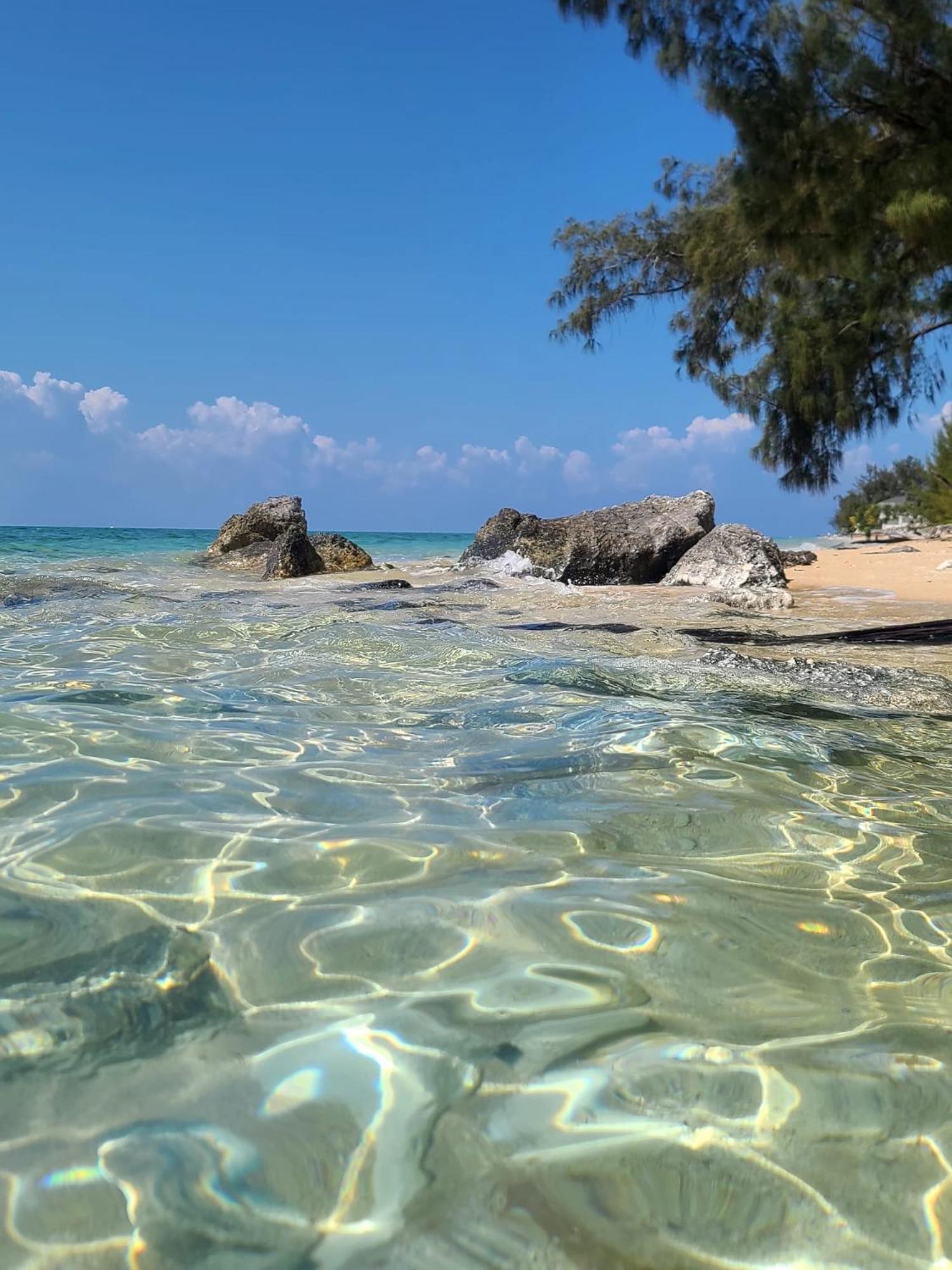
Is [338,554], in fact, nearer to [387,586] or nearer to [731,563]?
[387,586]

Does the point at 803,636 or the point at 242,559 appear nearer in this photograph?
the point at 803,636

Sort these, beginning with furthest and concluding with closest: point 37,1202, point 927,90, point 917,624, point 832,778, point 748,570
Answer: point 748,570
point 917,624
point 927,90
point 832,778
point 37,1202

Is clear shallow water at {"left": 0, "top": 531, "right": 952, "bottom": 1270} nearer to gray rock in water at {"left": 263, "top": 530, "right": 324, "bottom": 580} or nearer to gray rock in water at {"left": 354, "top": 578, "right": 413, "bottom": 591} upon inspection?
gray rock in water at {"left": 354, "top": 578, "right": 413, "bottom": 591}

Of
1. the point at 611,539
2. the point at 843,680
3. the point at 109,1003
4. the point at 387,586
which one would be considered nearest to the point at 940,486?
the point at 611,539

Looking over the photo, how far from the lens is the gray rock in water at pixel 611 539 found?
40.5 feet

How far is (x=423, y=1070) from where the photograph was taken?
1.17m

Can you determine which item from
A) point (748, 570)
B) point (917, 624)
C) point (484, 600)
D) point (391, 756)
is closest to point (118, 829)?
point (391, 756)

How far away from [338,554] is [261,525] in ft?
7.83

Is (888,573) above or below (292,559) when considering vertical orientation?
above

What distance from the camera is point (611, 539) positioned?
1255 cm

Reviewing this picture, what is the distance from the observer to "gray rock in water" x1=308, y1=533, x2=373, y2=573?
14734mm

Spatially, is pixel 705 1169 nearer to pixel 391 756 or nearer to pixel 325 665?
pixel 391 756

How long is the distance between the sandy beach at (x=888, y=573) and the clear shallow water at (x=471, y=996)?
8.02m

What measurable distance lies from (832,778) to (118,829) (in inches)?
72.7
